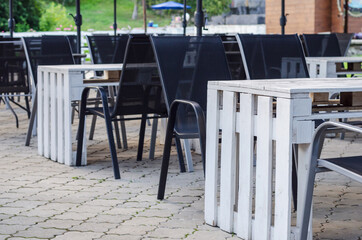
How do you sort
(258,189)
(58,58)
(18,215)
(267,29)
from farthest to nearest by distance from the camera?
(267,29) → (58,58) → (18,215) → (258,189)

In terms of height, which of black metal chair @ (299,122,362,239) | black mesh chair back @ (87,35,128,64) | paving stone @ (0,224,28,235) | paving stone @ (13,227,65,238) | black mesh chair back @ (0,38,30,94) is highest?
black mesh chair back @ (87,35,128,64)

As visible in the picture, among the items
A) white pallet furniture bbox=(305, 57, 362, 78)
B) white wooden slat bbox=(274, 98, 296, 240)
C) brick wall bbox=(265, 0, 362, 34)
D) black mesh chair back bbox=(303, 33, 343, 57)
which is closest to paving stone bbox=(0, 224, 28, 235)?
white wooden slat bbox=(274, 98, 296, 240)

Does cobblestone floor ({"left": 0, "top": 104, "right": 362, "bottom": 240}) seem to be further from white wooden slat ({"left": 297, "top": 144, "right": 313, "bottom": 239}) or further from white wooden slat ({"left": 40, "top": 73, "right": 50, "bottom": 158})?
white wooden slat ({"left": 297, "top": 144, "right": 313, "bottom": 239})

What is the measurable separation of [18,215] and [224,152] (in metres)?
1.14

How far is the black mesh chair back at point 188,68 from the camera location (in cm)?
447

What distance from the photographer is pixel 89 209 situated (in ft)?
14.0

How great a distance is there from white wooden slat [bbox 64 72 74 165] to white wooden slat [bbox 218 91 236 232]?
2.13 meters

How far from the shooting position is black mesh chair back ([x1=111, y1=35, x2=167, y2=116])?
205 inches

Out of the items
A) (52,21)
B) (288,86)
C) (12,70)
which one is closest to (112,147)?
(288,86)

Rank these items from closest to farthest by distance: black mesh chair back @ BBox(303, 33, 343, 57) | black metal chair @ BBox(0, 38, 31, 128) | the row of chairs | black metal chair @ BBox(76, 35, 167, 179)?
the row of chairs < black metal chair @ BBox(76, 35, 167, 179) < black metal chair @ BBox(0, 38, 31, 128) < black mesh chair back @ BBox(303, 33, 343, 57)

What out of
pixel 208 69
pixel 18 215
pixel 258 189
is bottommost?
pixel 18 215

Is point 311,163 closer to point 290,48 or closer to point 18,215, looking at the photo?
point 18,215

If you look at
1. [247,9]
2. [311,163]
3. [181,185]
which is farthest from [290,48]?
[247,9]

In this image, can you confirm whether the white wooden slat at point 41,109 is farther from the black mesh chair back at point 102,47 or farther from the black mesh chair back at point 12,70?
the black mesh chair back at point 102,47
